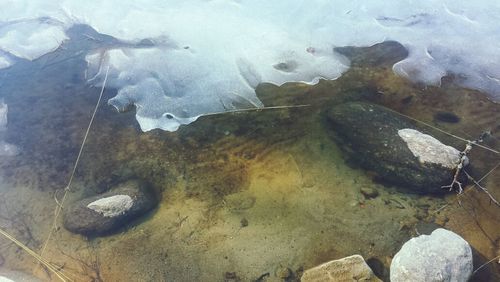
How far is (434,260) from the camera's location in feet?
10.2

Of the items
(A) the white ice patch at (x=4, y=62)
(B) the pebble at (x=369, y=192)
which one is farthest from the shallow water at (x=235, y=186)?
(A) the white ice patch at (x=4, y=62)

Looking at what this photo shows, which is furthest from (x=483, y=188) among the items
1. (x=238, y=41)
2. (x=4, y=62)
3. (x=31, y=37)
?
(x=31, y=37)

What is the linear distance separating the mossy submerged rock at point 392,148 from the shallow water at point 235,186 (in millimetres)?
142

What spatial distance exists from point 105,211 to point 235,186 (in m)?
1.35

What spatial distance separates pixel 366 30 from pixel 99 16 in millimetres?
4402

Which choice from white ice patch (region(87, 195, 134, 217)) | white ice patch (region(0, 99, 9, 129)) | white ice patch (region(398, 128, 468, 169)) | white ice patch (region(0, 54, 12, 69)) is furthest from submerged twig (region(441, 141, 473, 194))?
white ice patch (region(0, 54, 12, 69))

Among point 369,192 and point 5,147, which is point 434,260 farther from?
point 5,147

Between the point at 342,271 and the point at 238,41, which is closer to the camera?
the point at 342,271

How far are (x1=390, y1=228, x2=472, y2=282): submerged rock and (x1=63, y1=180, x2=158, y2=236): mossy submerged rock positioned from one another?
98.2 inches

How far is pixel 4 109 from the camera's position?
4.95 metres

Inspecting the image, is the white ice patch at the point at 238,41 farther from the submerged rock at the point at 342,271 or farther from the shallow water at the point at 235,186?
the submerged rock at the point at 342,271

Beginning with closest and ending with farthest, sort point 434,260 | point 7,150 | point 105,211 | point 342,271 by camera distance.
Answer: point 434,260 → point 342,271 → point 105,211 → point 7,150

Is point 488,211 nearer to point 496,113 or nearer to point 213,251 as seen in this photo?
point 496,113

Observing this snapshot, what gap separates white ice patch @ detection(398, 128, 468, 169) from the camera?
3874 millimetres
